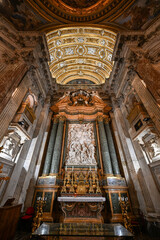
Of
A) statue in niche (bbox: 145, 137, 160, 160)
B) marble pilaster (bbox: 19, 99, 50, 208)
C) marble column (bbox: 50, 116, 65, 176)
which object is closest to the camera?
statue in niche (bbox: 145, 137, 160, 160)

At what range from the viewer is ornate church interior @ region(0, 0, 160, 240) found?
498 cm

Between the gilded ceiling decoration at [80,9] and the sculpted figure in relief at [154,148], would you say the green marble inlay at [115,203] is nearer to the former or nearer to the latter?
the sculpted figure in relief at [154,148]

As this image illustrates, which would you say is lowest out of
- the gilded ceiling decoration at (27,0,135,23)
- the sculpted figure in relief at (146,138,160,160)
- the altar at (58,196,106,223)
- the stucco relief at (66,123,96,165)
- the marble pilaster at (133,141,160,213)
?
the altar at (58,196,106,223)

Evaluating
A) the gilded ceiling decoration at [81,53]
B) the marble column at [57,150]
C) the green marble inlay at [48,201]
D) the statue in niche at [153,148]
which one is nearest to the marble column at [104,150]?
the statue in niche at [153,148]

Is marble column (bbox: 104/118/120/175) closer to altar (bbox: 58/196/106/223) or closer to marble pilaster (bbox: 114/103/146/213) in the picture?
marble pilaster (bbox: 114/103/146/213)

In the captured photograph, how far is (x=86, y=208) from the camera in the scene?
18.4ft

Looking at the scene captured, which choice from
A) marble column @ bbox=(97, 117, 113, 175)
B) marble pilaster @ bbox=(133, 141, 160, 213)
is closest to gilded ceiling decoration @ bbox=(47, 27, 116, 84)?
marble column @ bbox=(97, 117, 113, 175)

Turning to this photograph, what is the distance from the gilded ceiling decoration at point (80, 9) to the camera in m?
7.74

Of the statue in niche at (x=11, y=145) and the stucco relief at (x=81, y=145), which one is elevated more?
the stucco relief at (x=81, y=145)

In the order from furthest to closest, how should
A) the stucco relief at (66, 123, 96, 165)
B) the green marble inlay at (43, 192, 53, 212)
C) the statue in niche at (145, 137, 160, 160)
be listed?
1. the stucco relief at (66, 123, 96, 165)
2. the green marble inlay at (43, 192, 53, 212)
3. the statue in niche at (145, 137, 160, 160)

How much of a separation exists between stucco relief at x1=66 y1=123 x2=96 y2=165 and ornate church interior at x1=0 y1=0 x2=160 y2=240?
7cm

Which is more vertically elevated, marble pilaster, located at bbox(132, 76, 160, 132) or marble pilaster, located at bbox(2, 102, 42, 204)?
marble pilaster, located at bbox(132, 76, 160, 132)

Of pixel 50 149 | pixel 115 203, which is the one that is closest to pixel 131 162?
pixel 115 203

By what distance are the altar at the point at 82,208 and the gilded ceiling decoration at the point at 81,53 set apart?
37.2 feet
